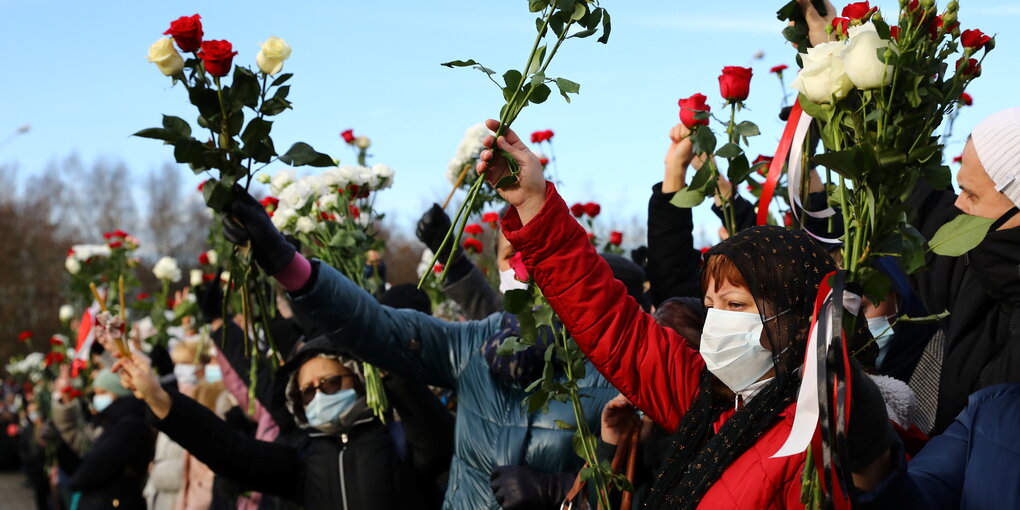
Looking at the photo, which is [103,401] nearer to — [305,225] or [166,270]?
[166,270]

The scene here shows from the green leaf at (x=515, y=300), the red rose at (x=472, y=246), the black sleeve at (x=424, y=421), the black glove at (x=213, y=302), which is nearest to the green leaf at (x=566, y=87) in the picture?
the green leaf at (x=515, y=300)

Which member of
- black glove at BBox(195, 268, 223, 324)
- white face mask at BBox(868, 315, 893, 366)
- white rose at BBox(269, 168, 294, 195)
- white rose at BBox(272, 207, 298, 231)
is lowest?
white face mask at BBox(868, 315, 893, 366)

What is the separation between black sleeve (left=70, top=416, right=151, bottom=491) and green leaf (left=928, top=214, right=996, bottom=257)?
6568mm

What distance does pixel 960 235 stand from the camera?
202 centimetres

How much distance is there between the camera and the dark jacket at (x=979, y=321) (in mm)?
2799

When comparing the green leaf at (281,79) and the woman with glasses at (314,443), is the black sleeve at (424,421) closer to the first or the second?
the woman with glasses at (314,443)

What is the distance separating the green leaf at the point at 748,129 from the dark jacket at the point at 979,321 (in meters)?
0.61

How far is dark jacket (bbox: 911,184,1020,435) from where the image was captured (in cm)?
280

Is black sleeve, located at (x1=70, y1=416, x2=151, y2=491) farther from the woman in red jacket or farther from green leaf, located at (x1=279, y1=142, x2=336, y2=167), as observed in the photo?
the woman in red jacket

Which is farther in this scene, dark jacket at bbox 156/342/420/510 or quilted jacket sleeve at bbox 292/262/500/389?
dark jacket at bbox 156/342/420/510

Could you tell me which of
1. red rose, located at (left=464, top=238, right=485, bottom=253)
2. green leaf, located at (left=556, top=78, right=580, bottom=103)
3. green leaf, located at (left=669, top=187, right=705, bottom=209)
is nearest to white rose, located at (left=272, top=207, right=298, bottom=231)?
red rose, located at (left=464, top=238, right=485, bottom=253)

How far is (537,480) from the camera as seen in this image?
3.54 meters

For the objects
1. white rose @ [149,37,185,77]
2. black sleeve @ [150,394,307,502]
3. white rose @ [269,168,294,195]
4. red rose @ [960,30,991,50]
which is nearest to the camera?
red rose @ [960,30,991,50]

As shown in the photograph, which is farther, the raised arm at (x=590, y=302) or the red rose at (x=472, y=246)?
the red rose at (x=472, y=246)
